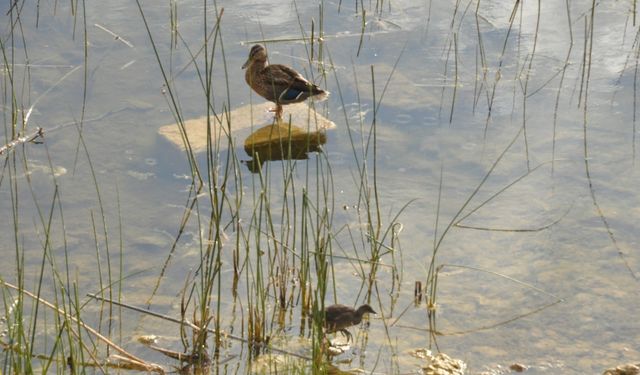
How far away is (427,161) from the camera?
6.66 meters

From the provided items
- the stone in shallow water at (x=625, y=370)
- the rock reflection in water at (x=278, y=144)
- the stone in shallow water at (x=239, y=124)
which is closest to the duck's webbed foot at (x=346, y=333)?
the stone in shallow water at (x=625, y=370)

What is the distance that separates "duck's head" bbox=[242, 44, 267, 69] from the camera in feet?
24.7

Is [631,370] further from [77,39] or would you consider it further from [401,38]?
[77,39]

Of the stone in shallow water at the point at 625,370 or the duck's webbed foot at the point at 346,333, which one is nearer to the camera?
the stone in shallow water at the point at 625,370

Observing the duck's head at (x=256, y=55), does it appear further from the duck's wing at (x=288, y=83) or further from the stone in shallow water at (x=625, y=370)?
the stone in shallow water at (x=625, y=370)

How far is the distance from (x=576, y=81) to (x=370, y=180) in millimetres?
1925

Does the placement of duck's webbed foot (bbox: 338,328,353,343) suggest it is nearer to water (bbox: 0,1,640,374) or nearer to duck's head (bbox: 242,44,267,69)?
water (bbox: 0,1,640,374)

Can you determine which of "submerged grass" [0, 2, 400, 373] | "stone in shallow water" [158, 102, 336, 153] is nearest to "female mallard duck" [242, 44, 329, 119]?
"stone in shallow water" [158, 102, 336, 153]

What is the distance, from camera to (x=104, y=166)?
21.6 ft

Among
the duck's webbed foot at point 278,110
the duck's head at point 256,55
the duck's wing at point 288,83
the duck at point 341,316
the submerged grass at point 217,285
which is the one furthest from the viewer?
the duck's head at point 256,55

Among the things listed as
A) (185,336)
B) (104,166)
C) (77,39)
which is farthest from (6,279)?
(77,39)

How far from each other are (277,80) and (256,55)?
0.30 meters

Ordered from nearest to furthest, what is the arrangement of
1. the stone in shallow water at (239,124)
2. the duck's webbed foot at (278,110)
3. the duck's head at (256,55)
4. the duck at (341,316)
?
1. the duck at (341,316)
2. the stone in shallow water at (239,124)
3. the duck's webbed foot at (278,110)
4. the duck's head at (256,55)

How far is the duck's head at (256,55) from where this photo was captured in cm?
752
